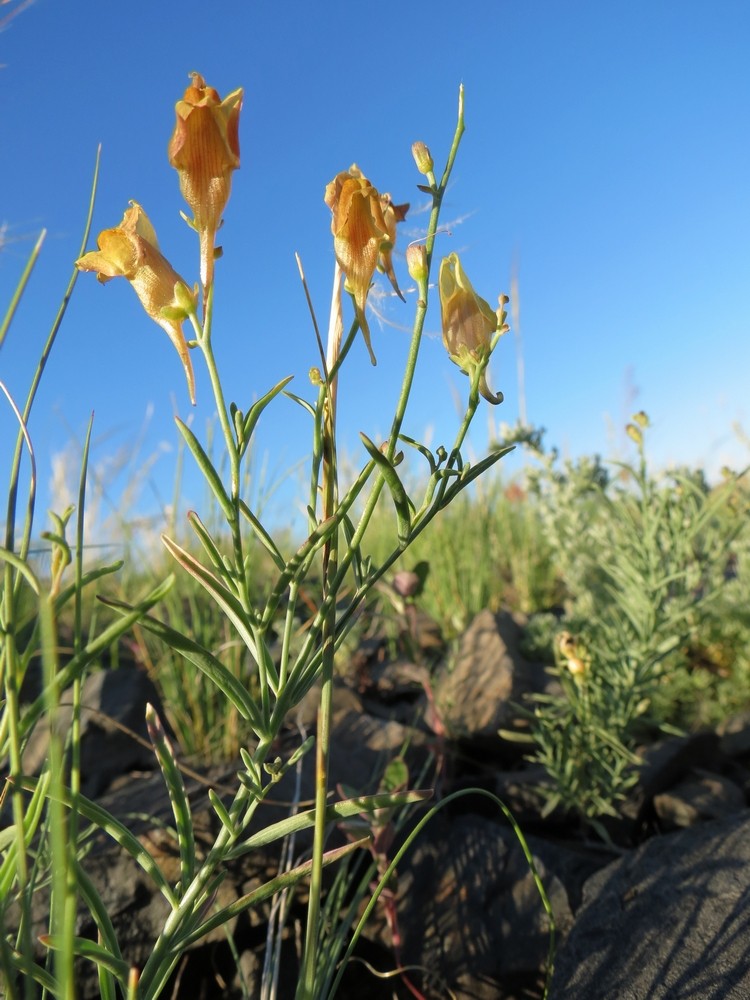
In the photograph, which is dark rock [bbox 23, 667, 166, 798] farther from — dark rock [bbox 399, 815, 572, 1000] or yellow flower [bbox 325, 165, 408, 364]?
yellow flower [bbox 325, 165, 408, 364]

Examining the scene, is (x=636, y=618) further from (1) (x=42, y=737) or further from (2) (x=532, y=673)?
(1) (x=42, y=737)

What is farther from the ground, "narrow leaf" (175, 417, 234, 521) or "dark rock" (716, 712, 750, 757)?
"narrow leaf" (175, 417, 234, 521)

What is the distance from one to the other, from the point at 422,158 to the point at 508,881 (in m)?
1.13

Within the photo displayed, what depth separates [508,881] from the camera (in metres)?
1.23

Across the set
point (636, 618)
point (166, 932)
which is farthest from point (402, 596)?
point (166, 932)

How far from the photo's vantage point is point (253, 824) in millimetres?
1312

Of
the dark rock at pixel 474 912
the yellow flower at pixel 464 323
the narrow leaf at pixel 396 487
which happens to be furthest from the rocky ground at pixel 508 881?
the yellow flower at pixel 464 323

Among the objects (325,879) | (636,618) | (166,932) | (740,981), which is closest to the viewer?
(166,932)

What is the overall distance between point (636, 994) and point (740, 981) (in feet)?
0.40

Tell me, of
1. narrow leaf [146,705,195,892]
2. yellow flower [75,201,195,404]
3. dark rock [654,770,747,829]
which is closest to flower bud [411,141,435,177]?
yellow flower [75,201,195,404]

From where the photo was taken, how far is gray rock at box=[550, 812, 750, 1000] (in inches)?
34.8

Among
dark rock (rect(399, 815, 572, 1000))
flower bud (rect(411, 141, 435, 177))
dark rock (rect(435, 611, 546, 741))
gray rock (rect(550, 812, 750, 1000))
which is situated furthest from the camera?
dark rock (rect(435, 611, 546, 741))

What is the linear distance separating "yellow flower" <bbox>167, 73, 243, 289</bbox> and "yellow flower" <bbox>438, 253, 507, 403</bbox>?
8.3 inches

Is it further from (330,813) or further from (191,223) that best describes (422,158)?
(330,813)
